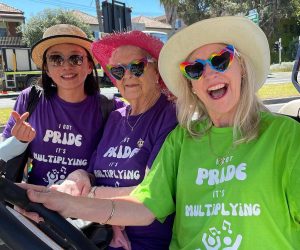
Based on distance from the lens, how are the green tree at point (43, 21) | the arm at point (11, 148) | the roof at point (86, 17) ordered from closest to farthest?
the arm at point (11, 148) → the green tree at point (43, 21) → the roof at point (86, 17)

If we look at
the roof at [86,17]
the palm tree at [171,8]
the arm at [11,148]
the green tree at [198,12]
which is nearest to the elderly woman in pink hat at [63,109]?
the arm at [11,148]

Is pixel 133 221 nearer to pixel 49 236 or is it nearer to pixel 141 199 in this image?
pixel 141 199

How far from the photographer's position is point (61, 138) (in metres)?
2.48

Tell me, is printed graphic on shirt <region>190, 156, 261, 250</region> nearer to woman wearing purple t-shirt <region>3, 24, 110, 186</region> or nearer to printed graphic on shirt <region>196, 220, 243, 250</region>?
printed graphic on shirt <region>196, 220, 243, 250</region>

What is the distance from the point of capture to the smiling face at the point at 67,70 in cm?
258

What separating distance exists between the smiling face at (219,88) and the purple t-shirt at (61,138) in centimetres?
96

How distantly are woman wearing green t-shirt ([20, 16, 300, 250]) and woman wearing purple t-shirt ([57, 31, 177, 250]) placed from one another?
17cm

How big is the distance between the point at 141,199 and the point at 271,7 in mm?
23368

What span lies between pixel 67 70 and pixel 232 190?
148cm

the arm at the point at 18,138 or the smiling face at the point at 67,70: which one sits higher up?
the smiling face at the point at 67,70

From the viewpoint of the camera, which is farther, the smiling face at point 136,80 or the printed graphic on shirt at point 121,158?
the smiling face at point 136,80

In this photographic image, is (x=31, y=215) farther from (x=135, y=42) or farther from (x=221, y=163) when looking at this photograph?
(x=135, y=42)

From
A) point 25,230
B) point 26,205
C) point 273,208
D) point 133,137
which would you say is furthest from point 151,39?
point 25,230

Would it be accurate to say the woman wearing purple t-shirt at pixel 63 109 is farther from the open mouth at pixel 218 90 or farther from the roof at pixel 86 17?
the roof at pixel 86 17
